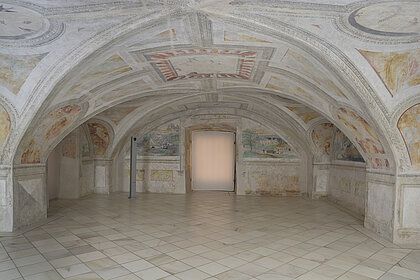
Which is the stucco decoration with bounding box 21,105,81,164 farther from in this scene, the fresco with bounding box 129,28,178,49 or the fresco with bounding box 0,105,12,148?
the fresco with bounding box 129,28,178,49

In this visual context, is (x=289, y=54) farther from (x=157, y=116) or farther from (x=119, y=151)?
(x=119, y=151)

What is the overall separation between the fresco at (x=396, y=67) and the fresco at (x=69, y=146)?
10.7 metres

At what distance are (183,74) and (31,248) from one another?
5264 mm

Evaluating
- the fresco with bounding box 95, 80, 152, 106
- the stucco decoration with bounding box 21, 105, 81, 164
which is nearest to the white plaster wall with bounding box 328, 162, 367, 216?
the fresco with bounding box 95, 80, 152, 106

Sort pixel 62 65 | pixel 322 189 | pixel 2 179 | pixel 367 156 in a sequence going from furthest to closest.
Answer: pixel 322 189, pixel 367 156, pixel 2 179, pixel 62 65

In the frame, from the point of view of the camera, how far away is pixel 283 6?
15.3 feet

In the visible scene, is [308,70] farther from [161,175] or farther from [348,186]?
[161,175]

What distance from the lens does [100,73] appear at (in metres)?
7.25

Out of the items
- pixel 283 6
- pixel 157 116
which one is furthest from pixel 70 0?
pixel 157 116

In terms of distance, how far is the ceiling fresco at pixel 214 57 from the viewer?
190 inches

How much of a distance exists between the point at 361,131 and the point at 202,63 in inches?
167

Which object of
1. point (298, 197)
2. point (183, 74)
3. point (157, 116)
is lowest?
point (298, 197)

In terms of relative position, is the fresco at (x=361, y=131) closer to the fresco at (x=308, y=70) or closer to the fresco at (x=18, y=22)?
the fresco at (x=308, y=70)

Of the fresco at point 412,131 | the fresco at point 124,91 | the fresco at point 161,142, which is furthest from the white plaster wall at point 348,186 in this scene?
the fresco at point 124,91
